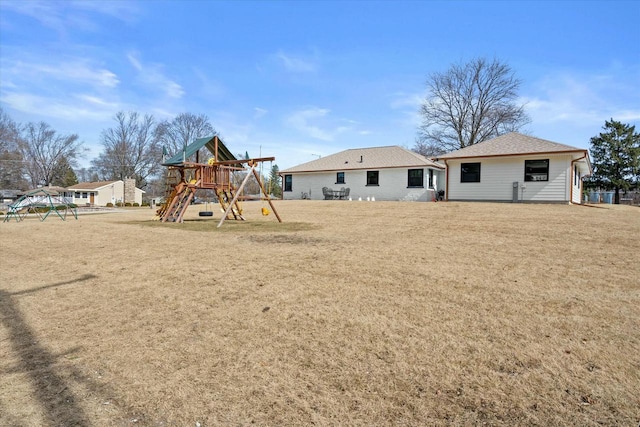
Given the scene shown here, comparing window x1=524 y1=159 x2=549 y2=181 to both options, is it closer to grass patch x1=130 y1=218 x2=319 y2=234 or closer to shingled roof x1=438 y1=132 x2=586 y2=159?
shingled roof x1=438 y1=132 x2=586 y2=159

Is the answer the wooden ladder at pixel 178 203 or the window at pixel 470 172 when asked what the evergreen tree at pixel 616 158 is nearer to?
the window at pixel 470 172

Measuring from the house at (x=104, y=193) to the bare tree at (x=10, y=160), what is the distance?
8850mm

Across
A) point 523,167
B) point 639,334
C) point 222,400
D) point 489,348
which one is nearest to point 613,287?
point 639,334

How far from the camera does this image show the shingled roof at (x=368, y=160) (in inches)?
1099

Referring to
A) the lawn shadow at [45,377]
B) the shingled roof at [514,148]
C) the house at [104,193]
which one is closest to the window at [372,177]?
the shingled roof at [514,148]

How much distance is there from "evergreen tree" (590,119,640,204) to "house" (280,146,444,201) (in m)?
29.1

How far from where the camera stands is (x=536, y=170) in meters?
20.7

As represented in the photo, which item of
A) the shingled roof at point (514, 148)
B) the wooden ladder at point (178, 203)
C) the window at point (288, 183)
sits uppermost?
the shingled roof at point (514, 148)

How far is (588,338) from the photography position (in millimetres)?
3424

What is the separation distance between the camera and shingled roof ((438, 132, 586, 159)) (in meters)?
19.8

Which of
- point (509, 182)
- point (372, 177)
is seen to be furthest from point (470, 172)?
point (372, 177)

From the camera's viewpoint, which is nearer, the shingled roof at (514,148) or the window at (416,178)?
the shingled roof at (514,148)

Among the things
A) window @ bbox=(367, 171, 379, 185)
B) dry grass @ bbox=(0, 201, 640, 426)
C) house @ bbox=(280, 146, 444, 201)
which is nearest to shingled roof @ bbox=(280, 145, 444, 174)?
house @ bbox=(280, 146, 444, 201)

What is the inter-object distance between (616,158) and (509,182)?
33299mm
